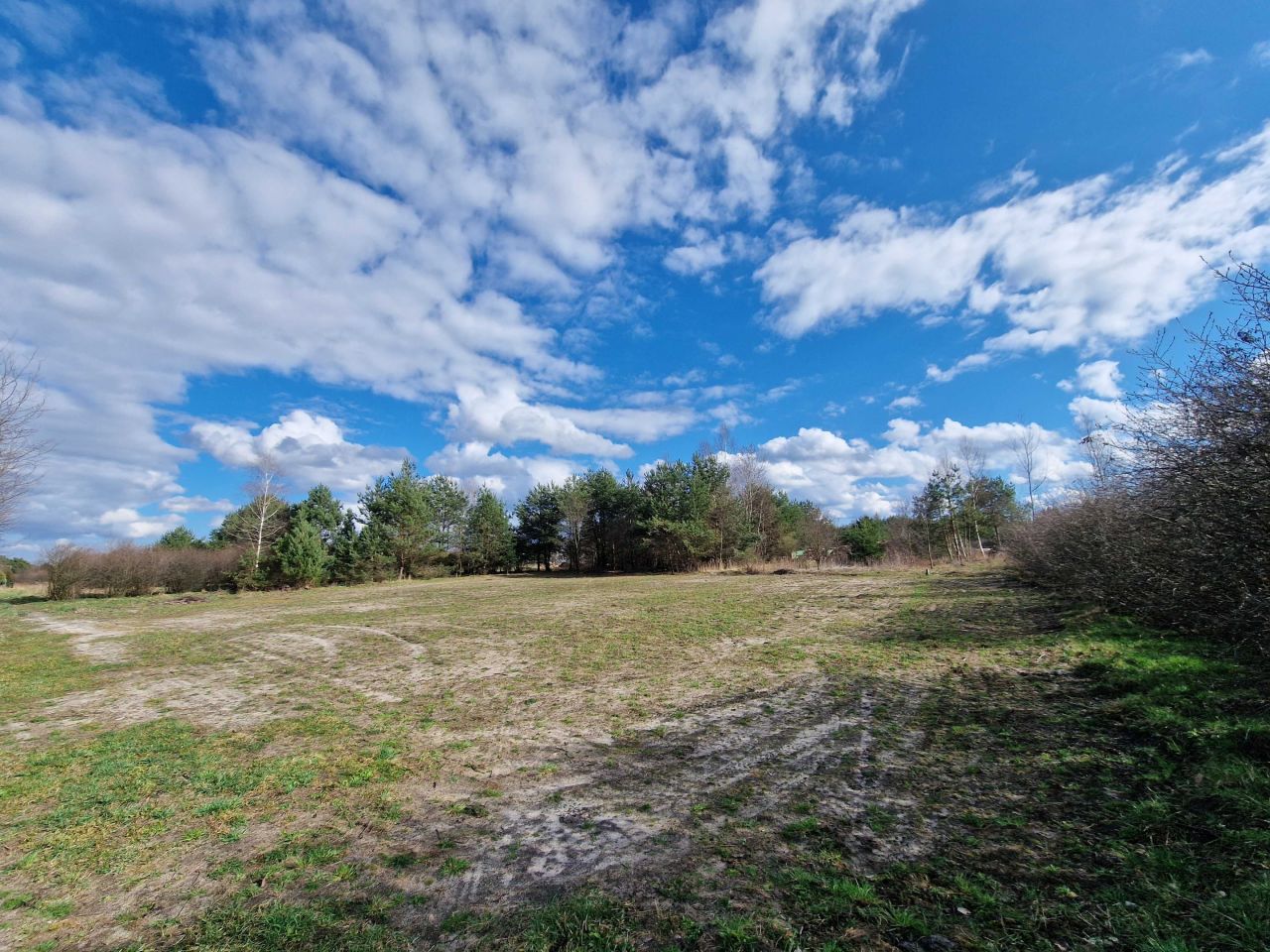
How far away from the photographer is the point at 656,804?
4379mm

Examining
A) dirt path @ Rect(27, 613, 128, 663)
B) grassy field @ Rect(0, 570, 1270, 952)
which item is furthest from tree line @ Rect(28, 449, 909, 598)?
grassy field @ Rect(0, 570, 1270, 952)

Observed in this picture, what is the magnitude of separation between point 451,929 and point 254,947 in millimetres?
1080

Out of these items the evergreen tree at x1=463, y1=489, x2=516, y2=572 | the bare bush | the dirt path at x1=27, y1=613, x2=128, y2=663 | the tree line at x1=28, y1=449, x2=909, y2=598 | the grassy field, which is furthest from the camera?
the evergreen tree at x1=463, y1=489, x2=516, y2=572

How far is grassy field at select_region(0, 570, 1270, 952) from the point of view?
294cm

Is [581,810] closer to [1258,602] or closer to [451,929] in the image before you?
[451,929]

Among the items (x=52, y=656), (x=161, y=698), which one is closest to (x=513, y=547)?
(x=52, y=656)

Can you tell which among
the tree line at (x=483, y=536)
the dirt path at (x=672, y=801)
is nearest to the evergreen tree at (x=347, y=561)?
the tree line at (x=483, y=536)

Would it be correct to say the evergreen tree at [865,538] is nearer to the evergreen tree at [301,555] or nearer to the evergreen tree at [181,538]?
the evergreen tree at [301,555]

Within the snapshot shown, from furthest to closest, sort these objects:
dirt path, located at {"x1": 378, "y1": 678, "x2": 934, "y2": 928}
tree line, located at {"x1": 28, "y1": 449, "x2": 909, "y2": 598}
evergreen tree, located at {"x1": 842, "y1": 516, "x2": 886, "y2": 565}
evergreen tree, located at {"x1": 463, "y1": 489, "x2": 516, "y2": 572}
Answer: evergreen tree, located at {"x1": 842, "y1": 516, "x2": 886, "y2": 565}, evergreen tree, located at {"x1": 463, "y1": 489, "x2": 516, "y2": 572}, tree line, located at {"x1": 28, "y1": 449, "x2": 909, "y2": 598}, dirt path, located at {"x1": 378, "y1": 678, "x2": 934, "y2": 928}

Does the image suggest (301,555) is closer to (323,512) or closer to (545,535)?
(323,512)

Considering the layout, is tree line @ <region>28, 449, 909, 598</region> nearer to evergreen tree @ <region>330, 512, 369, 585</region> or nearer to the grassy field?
evergreen tree @ <region>330, 512, 369, 585</region>

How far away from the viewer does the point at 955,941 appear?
8.84ft

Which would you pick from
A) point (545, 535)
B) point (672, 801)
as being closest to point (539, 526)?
point (545, 535)

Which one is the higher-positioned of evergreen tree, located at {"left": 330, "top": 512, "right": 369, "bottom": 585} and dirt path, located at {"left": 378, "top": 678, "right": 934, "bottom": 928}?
evergreen tree, located at {"left": 330, "top": 512, "right": 369, "bottom": 585}
